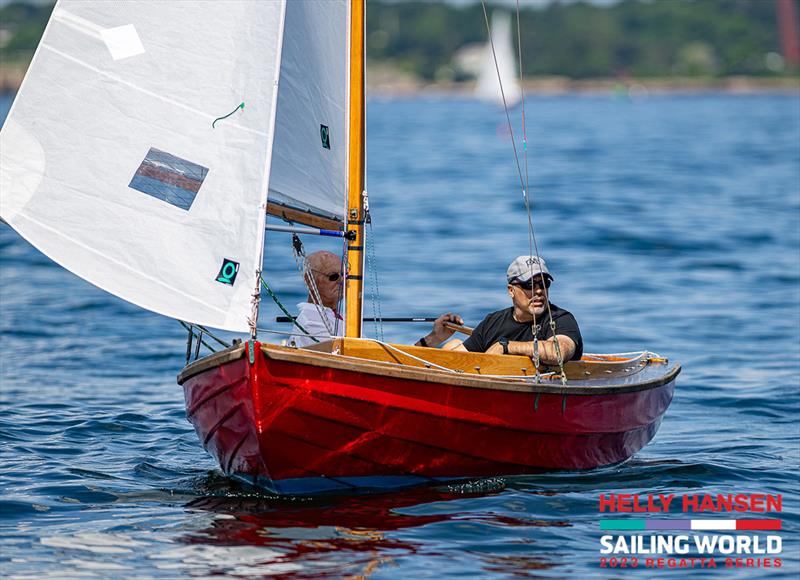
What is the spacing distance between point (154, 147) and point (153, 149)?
0.05 ft

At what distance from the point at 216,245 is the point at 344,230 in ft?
4.11

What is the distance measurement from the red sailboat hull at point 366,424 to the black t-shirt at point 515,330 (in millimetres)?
499

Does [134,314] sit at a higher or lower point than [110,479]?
higher

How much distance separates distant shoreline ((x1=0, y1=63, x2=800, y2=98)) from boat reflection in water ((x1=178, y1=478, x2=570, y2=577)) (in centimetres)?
13965

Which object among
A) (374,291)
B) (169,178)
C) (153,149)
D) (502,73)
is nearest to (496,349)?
(169,178)

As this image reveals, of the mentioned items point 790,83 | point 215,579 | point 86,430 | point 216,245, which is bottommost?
point 215,579

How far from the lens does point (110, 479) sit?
31.5ft

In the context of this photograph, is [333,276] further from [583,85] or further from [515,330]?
[583,85]

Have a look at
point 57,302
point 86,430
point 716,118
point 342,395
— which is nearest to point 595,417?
point 342,395

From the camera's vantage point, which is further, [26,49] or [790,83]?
[26,49]

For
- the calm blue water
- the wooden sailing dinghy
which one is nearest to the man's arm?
the wooden sailing dinghy

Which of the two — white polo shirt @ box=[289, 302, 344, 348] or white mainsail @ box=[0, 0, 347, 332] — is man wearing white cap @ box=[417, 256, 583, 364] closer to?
white polo shirt @ box=[289, 302, 344, 348]

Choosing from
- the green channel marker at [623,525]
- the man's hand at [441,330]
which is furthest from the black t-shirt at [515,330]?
the green channel marker at [623,525]

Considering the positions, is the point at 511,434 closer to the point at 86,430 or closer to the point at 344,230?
the point at 344,230
